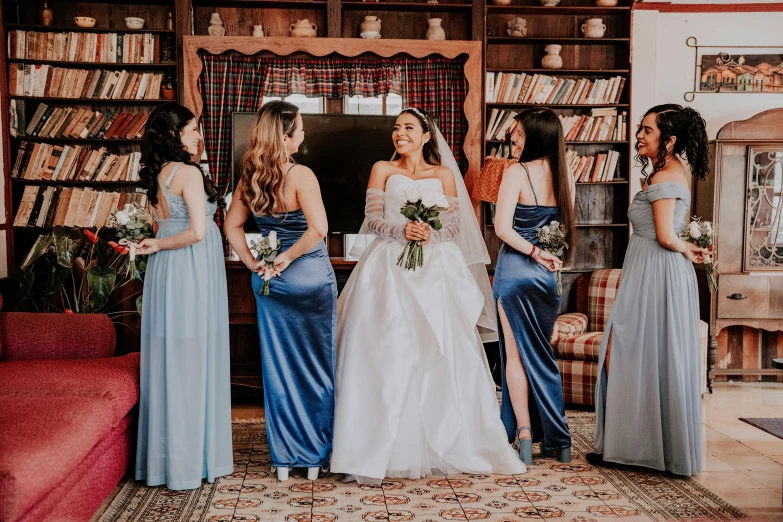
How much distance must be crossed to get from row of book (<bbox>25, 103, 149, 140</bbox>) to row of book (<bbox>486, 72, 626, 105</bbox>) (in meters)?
2.54

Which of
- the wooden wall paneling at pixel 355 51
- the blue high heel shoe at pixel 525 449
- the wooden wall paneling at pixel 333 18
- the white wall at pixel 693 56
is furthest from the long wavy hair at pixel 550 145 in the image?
the white wall at pixel 693 56

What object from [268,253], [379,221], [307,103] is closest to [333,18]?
[307,103]

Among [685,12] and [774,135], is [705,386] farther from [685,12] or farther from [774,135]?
[685,12]

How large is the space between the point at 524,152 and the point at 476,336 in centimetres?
89

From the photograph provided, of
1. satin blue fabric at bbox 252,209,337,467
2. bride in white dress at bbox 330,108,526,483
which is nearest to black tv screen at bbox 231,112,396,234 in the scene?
bride in white dress at bbox 330,108,526,483

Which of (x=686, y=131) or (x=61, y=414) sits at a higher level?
(x=686, y=131)

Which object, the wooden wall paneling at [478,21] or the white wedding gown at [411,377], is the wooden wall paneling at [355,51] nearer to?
the wooden wall paneling at [478,21]

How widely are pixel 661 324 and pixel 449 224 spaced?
105 cm

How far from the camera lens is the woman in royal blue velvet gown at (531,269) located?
3.33 meters

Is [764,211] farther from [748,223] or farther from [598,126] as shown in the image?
[598,126]

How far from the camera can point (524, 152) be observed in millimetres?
3389

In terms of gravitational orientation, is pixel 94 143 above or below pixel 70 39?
below

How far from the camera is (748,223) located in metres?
5.24

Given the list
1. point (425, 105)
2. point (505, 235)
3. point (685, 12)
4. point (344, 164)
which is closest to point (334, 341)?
point (505, 235)
